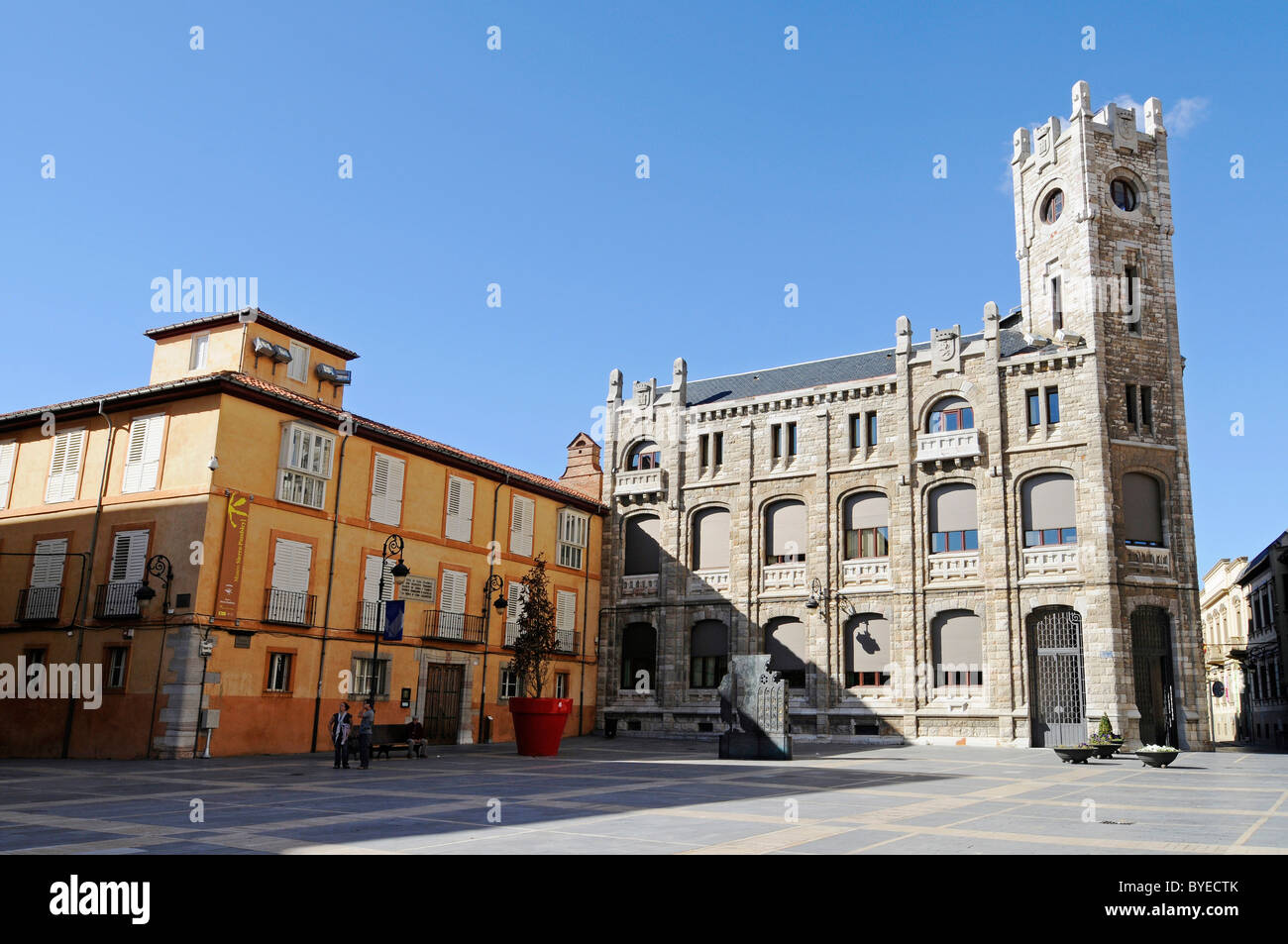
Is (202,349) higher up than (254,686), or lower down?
higher up

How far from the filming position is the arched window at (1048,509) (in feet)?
108

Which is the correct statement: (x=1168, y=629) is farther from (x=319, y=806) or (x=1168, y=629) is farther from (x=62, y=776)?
(x=62, y=776)

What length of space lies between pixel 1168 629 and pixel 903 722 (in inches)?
358

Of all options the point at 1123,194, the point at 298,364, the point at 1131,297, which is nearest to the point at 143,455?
the point at 298,364

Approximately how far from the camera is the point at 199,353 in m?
31.4

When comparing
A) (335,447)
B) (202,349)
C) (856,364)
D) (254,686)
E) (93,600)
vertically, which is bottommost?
(254,686)

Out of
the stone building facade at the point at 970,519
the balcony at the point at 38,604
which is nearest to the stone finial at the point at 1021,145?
the stone building facade at the point at 970,519

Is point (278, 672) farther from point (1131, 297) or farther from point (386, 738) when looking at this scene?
point (1131, 297)

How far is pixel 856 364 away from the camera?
132 ft

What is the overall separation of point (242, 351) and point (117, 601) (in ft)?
28.8

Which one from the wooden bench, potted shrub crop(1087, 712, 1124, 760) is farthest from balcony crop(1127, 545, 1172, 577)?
the wooden bench

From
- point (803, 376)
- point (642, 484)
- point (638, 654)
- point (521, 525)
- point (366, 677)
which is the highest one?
point (803, 376)

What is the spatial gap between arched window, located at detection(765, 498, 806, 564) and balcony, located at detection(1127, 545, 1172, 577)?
11367 millimetres
